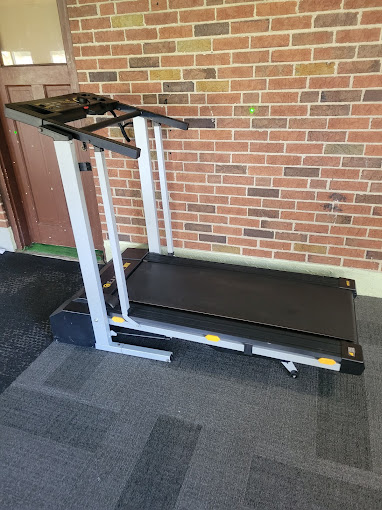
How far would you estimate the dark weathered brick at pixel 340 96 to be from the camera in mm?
2221

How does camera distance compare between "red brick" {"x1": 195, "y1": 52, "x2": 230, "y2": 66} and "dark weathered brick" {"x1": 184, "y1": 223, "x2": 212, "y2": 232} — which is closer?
"red brick" {"x1": 195, "y1": 52, "x2": 230, "y2": 66}

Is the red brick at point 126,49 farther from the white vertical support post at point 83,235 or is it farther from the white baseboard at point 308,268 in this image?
the white baseboard at point 308,268

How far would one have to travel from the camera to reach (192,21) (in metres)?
2.33

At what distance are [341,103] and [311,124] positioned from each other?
8.0 inches

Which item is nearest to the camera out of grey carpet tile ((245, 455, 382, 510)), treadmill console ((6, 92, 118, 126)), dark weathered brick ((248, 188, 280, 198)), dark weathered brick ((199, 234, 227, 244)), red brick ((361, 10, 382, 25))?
grey carpet tile ((245, 455, 382, 510))

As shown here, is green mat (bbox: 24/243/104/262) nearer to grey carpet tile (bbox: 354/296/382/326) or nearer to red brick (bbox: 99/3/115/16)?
red brick (bbox: 99/3/115/16)

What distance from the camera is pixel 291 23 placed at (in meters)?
2.16

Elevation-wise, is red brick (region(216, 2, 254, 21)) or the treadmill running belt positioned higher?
red brick (region(216, 2, 254, 21))

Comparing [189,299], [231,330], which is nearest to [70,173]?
[189,299]

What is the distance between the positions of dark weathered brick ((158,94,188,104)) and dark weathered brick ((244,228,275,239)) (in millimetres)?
1025

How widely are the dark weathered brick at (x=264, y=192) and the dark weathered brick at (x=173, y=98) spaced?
2.55ft

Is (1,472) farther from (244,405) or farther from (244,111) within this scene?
(244,111)

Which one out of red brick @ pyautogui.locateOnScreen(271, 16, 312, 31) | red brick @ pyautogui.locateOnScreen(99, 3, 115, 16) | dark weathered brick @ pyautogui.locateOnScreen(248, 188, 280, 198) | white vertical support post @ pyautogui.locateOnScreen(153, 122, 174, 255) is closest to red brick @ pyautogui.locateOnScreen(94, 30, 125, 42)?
red brick @ pyautogui.locateOnScreen(99, 3, 115, 16)

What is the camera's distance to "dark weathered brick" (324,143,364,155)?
2337mm
